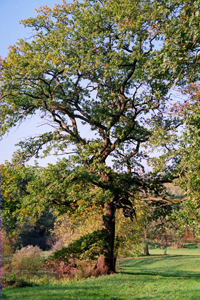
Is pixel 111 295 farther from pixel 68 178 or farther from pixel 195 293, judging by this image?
pixel 68 178

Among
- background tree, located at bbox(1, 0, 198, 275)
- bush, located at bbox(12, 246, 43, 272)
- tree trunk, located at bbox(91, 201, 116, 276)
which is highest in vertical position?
background tree, located at bbox(1, 0, 198, 275)

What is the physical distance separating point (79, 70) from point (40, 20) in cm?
439

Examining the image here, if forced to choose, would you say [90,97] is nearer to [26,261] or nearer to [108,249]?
[108,249]

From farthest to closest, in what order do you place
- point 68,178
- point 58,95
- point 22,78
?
1. point 58,95
2. point 22,78
3. point 68,178

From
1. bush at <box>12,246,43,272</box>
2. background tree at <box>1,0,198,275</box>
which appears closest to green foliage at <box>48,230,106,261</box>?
background tree at <box>1,0,198,275</box>

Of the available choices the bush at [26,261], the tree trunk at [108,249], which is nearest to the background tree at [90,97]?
the tree trunk at [108,249]

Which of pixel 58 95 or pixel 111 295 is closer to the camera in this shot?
pixel 111 295

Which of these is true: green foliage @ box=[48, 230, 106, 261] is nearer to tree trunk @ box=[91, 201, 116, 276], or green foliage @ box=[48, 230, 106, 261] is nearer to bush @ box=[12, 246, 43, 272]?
tree trunk @ box=[91, 201, 116, 276]

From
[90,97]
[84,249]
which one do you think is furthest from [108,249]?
[90,97]

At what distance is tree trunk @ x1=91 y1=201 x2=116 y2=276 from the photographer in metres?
13.8

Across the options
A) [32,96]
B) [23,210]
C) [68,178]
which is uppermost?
[32,96]

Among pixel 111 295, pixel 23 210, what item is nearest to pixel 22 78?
pixel 23 210

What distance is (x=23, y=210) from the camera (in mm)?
11773

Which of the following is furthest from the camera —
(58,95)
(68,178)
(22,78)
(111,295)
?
(58,95)
